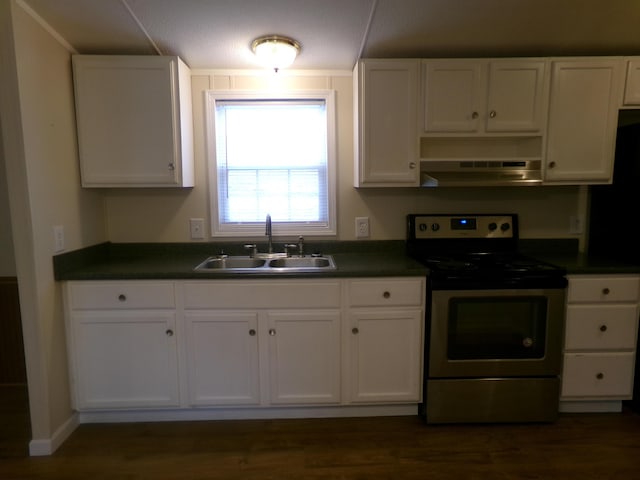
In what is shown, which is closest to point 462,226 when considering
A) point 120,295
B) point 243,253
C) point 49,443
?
point 243,253

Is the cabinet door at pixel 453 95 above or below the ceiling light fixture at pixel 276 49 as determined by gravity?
below

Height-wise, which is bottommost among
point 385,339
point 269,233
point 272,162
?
point 385,339

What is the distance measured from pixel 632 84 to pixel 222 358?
9.39 feet

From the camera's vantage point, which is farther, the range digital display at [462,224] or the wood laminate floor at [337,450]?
the range digital display at [462,224]

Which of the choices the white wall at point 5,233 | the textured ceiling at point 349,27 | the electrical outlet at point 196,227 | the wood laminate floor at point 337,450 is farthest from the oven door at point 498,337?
the white wall at point 5,233

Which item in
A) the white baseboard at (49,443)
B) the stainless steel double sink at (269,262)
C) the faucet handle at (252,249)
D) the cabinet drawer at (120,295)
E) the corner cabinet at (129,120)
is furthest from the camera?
the faucet handle at (252,249)

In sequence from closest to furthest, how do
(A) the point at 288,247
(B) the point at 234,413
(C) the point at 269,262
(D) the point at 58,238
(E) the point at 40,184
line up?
(E) the point at 40,184
(D) the point at 58,238
(B) the point at 234,413
(C) the point at 269,262
(A) the point at 288,247

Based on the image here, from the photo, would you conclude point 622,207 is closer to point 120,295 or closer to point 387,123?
point 387,123

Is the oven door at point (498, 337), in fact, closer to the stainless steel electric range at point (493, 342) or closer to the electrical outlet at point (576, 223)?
the stainless steel electric range at point (493, 342)

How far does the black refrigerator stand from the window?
70.1 inches

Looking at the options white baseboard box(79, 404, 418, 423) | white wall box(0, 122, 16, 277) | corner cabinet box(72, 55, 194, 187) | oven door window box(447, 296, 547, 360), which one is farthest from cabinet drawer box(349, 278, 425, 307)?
white wall box(0, 122, 16, 277)

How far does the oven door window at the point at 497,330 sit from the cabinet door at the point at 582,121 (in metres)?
0.84

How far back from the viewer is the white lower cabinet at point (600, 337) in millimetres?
1995

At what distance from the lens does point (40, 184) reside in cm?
176
